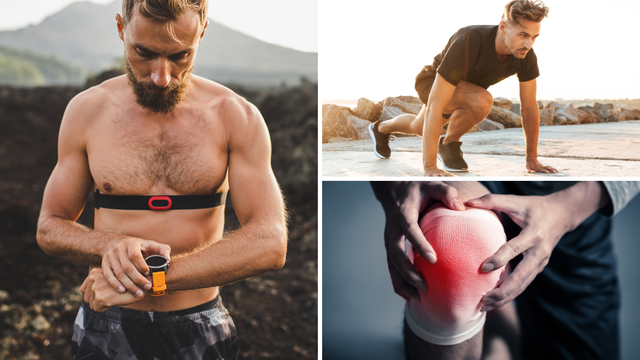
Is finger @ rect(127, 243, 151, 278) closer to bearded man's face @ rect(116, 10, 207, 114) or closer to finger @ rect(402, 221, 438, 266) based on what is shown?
bearded man's face @ rect(116, 10, 207, 114)

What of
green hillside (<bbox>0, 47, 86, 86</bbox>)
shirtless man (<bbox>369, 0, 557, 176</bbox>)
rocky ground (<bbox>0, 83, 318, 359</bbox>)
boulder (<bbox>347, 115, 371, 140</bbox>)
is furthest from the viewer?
green hillside (<bbox>0, 47, 86, 86</bbox>)

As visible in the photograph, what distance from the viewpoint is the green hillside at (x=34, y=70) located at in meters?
3.71

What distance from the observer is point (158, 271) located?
108 centimetres

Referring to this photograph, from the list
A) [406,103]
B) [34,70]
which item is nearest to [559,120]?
[406,103]

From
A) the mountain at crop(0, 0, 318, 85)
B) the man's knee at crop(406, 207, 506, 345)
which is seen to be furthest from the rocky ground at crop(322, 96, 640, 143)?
the mountain at crop(0, 0, 318, 85)

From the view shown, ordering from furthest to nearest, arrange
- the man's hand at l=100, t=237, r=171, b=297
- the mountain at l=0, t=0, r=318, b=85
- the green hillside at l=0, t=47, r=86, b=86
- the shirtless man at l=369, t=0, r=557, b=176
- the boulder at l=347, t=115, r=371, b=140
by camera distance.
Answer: the green hillside at l=0, t=47, r=86, b=86 < the mountain at l=0, t=0, r=318, b=85 < the boulder at l=347, t=115, r=371, b=140 < the shirtless man at l=369, t=0, r=557, b=176 < the man's hand at l=100, t=237, r=171, b=297

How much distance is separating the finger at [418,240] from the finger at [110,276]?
1012mm

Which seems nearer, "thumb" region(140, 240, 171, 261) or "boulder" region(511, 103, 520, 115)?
"thumb" region(140, 240, 171, 261)

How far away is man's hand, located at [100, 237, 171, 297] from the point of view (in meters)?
1.06

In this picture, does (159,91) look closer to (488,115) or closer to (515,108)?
(488,115)

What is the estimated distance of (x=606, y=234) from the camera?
163cm

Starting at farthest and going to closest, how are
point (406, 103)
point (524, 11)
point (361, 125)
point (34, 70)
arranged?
1. point (34, 70)
2. point (361, 125)
3. point (406, 103)
4. point (524, 11)

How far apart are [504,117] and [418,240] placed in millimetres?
591

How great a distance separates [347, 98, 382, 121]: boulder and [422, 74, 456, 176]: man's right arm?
0.69ft
